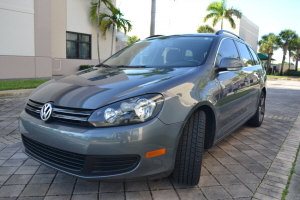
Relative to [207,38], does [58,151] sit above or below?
below

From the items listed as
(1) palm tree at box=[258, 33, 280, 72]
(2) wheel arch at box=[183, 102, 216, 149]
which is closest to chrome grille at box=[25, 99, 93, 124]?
(2) wheel arch at box=[183, 102, 216, 149]

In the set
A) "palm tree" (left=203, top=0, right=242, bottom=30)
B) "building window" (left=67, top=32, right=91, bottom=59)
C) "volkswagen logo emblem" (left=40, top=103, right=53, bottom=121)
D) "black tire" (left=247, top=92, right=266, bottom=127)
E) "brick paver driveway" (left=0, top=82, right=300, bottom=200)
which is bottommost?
"brick paver driveway" (left=0, top=82, right=300, bottom=200)

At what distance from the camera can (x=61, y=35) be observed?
48.5ft

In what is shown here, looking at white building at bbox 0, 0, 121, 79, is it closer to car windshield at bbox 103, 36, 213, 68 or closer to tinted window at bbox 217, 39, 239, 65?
car windshield at bbox 103, 36, 213, 68

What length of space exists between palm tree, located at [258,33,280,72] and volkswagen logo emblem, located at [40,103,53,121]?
4225 cm

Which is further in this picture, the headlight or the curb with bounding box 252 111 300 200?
the curb with bounding box 252 111 300 200

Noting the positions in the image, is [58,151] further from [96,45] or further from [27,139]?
[96,45]

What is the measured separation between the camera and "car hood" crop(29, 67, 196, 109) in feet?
6.96

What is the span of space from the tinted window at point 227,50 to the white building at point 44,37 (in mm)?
11033

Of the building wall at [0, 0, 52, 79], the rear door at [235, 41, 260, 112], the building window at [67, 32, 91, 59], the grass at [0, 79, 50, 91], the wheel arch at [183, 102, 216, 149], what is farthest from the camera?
the building window at [67, 32, 91, 59]

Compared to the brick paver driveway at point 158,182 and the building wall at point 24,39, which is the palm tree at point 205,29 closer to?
the building wall at point 24,39

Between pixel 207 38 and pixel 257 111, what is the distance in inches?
81.7

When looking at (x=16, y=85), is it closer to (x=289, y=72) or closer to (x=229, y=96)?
(x=229, y=96)

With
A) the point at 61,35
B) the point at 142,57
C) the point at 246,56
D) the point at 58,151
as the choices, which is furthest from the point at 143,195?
the point at 61,35
